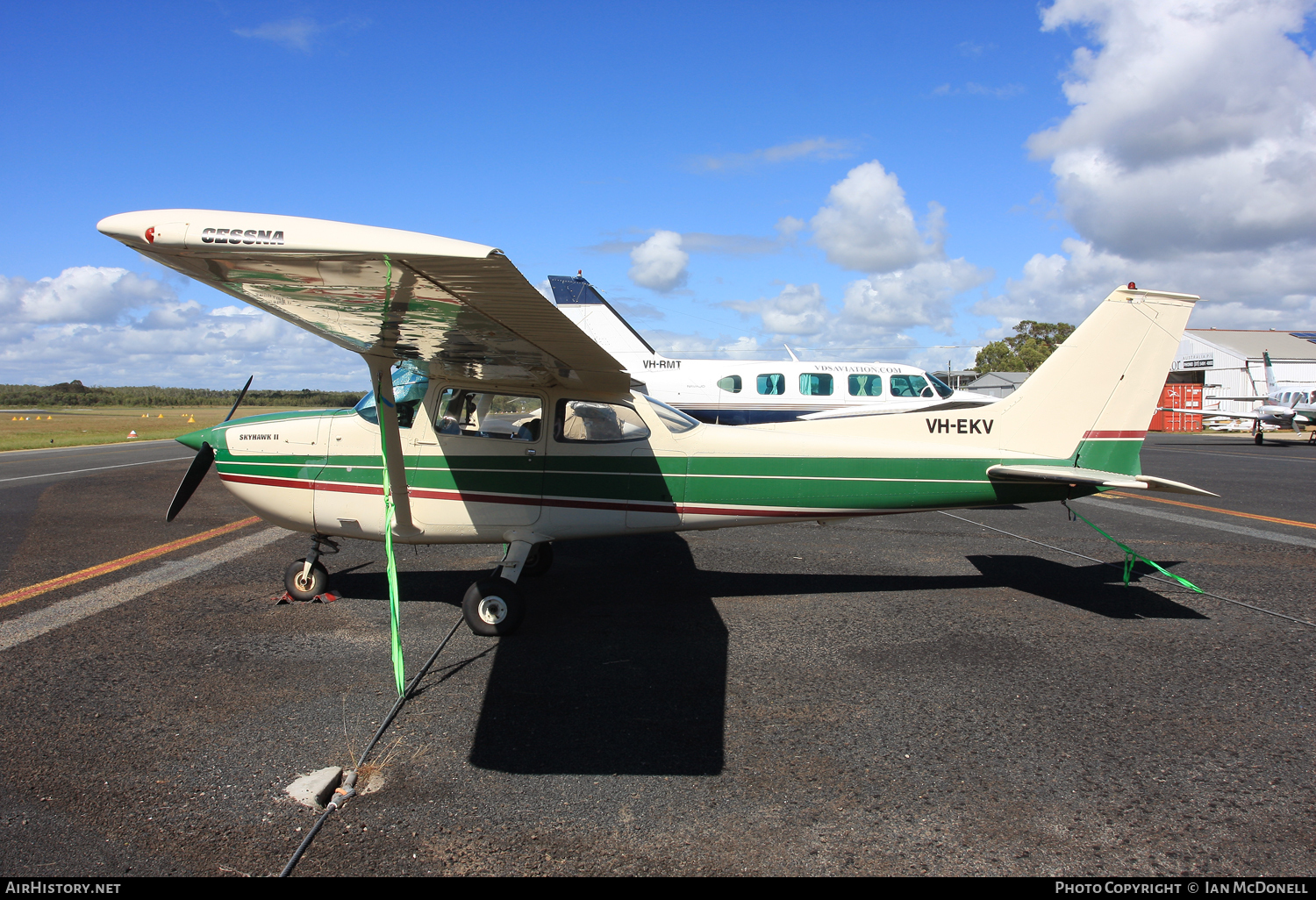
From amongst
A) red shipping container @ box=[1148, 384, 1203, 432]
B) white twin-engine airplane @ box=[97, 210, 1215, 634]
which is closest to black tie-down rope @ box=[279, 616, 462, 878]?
white twin-engine airplane @ box=[97, 210, 1215, 634]

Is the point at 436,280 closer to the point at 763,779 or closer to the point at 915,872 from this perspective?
the point at 763,779

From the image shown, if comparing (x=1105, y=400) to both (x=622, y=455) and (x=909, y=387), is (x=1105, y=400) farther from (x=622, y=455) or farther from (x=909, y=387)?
(x=909, y=387)

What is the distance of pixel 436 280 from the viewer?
10.8ft

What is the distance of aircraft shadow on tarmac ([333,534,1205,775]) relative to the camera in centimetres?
346

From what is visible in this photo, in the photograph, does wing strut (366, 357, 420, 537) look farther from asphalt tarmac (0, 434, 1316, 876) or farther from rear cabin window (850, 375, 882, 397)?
rear cabin window (850, 375, 882, 397)

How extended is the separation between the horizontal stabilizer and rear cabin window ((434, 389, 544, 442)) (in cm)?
391

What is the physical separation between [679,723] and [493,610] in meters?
1.92

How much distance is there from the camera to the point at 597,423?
5.79 metres

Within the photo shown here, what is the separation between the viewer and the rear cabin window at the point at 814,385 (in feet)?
50.2

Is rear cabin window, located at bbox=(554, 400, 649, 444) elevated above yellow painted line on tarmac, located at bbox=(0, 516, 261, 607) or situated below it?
above

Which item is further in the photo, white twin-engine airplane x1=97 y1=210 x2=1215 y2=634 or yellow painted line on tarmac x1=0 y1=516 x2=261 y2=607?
yellow painted line on tarmac x1=0 y1=516 x2=261 y2=607

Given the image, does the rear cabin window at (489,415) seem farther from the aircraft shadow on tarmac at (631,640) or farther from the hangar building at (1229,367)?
the hangar building at (1229,367)

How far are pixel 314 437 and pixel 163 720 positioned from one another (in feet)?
8.43

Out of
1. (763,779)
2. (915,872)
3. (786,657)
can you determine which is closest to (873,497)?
(786,657)
